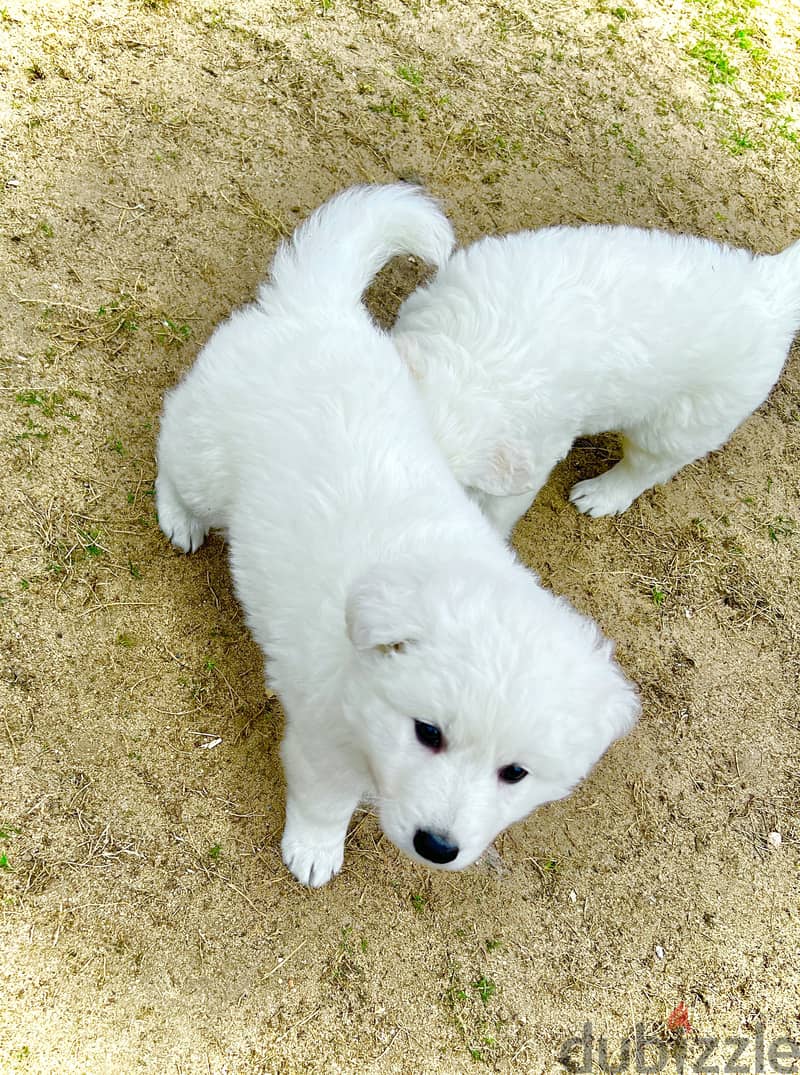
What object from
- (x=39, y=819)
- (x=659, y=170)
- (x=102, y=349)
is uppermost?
(x=659, y=170)

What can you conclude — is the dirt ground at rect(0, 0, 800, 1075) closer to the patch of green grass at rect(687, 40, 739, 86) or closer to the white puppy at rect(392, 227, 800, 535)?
the white puppy at rect(392, 227, 800, 535)

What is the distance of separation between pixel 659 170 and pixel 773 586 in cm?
225

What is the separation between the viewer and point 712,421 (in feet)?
9.88

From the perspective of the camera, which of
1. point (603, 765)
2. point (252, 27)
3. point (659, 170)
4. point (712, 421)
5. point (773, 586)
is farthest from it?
point (659, 170)

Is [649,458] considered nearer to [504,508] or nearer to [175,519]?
[504,508]

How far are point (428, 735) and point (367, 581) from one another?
0.34 m

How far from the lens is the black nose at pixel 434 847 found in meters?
1.55

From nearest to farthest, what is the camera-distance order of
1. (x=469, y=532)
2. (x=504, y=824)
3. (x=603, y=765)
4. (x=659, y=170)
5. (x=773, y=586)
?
(x=504, y=824), (x=469, y=532), (x=603, y=765), (x=773, y=586), (x=659, y=170)

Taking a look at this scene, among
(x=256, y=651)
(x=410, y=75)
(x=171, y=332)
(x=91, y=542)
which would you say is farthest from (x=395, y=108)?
(x=256, y=651)

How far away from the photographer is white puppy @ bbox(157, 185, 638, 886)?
1.53 meters

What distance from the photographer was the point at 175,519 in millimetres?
2609

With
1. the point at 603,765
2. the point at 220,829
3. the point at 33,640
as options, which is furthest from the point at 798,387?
the point at 33,640

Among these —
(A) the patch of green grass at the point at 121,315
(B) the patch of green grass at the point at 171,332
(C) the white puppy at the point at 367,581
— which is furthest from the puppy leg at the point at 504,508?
(A) the patch of green grass at the point at 121,315

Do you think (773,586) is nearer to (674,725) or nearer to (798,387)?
(674,725)
